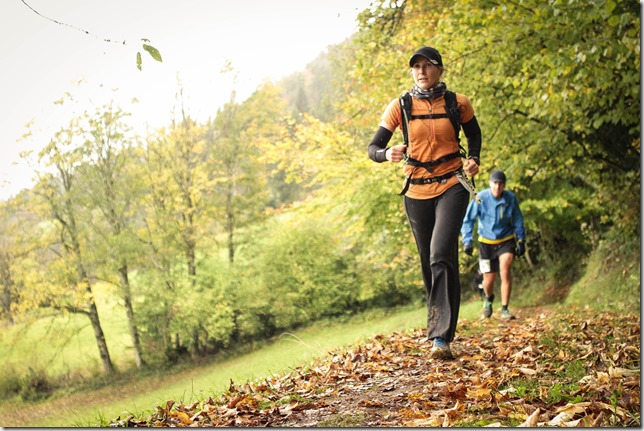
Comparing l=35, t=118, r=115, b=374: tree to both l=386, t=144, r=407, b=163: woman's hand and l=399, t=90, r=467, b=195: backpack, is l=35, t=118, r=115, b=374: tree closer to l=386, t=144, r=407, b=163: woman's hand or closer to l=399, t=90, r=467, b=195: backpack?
l=399, t=90, r=467, b=195: backpack

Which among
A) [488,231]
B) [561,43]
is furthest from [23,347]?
[561,43]

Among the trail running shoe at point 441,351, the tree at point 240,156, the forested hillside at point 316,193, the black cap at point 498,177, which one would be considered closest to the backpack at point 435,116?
the trail running shoe at point 441,351

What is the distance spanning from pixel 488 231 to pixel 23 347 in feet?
59.5

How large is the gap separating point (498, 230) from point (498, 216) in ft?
0.70

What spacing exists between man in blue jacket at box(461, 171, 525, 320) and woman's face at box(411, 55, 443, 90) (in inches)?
151

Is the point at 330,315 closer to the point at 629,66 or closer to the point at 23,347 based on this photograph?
the point at 23,347

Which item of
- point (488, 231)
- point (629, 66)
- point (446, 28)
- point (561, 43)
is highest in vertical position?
point (446, 28)

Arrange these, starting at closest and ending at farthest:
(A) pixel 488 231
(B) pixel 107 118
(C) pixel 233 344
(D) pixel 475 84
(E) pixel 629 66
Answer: (E) pixel 629 66 < (A) pixel 488 231 < (D) pixel 475 84 < (B) pixel 107 118 < (C) pixel 233 344

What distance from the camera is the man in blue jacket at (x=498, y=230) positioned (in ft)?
26.7

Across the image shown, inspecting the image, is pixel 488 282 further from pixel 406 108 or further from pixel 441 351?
pixel 406 108

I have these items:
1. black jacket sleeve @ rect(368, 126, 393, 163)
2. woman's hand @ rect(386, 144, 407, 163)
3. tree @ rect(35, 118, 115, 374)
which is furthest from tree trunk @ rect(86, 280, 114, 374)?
woman's hand @ rect(386, 144, 407, 163)

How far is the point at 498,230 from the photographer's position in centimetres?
827

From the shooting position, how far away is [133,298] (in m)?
23.7

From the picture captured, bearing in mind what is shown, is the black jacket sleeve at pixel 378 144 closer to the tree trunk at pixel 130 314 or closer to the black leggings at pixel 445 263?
the black leggings at pixel 445 263
